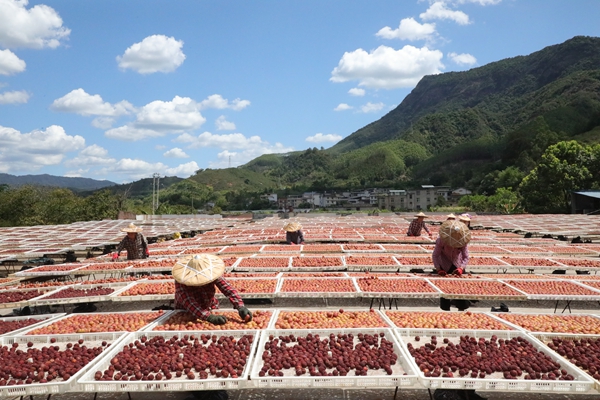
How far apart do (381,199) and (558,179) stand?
166 ft

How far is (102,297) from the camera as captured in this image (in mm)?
7660

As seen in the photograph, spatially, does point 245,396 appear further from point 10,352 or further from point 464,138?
point 464,138

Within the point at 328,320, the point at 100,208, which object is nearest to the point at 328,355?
the point at 328,320

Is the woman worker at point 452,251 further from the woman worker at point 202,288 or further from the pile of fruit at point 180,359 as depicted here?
the pile of fruit at point 180,359

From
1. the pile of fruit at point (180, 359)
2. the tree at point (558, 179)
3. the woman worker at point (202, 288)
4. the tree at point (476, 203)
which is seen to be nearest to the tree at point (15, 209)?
the woman worker at point (202, 288)

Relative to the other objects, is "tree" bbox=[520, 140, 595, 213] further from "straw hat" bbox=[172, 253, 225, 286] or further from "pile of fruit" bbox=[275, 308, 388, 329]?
"straw hat" bbox=[172, 253, 225, 286]

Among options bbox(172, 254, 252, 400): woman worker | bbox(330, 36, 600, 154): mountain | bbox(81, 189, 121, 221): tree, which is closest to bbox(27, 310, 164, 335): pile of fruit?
bbox(172, 254, 252, 400): woman worker

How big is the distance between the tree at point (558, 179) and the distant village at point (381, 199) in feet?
83.7

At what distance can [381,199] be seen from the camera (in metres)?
93.0

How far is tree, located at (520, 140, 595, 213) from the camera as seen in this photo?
42.8 meters

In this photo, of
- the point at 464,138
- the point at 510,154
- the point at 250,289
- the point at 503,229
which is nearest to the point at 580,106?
the point at 510,154

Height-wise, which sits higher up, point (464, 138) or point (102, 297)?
point (464, 138)

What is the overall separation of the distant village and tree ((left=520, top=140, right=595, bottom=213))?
2553 centimetres

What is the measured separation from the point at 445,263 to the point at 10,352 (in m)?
7.92
